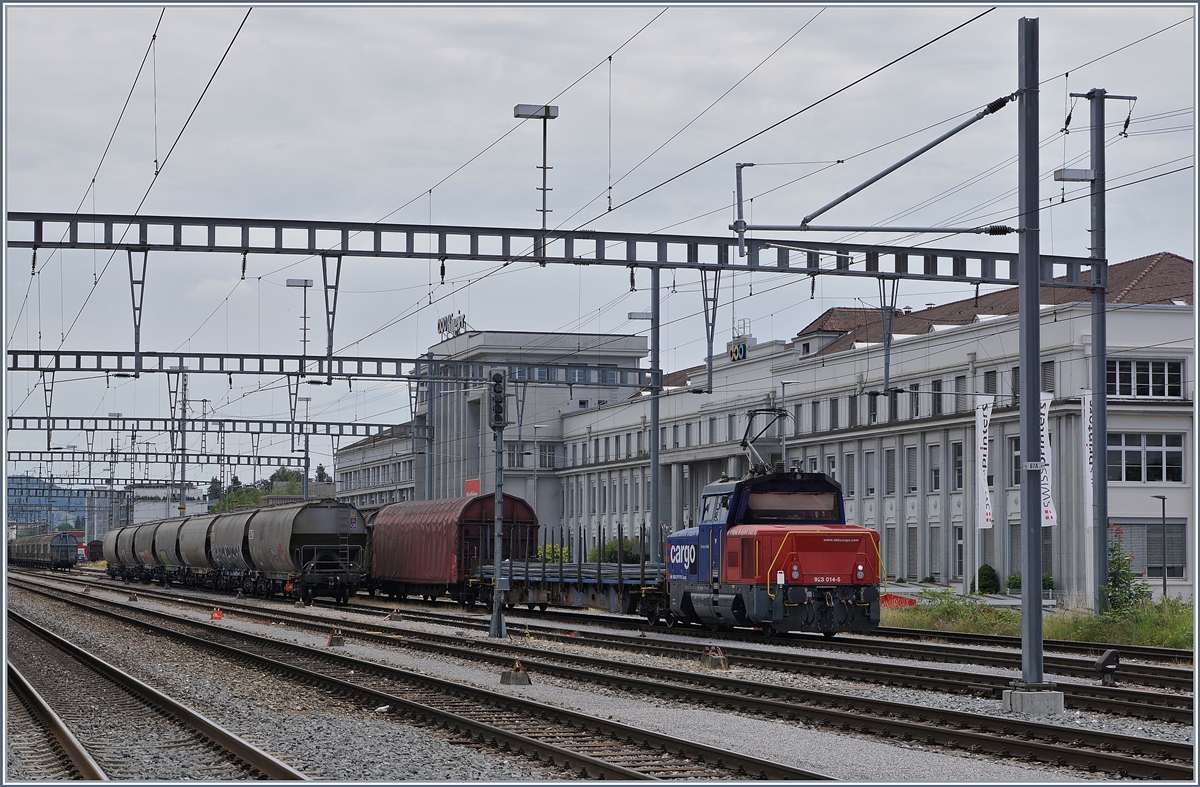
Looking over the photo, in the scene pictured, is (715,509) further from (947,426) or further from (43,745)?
(947,426)

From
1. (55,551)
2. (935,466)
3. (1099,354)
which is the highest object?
(1099,354)

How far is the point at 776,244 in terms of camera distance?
87.6ft

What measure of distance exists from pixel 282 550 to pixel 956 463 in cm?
3003

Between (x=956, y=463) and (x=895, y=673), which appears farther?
(x=956, y=463)

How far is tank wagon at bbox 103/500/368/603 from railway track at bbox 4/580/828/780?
883 inches

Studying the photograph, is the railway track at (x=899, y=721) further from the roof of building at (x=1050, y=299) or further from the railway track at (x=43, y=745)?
the roof of building at (x=1050, y=299)

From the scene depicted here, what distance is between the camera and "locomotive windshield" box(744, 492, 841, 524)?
27750 millimetres

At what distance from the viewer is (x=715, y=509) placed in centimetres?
2881

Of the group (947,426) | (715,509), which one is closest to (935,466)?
(947,426)

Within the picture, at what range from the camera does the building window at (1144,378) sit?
56312 mm

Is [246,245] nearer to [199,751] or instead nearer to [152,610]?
[199,751]

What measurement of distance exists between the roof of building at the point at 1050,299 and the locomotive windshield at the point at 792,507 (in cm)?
2889

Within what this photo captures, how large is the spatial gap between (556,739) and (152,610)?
3148cm

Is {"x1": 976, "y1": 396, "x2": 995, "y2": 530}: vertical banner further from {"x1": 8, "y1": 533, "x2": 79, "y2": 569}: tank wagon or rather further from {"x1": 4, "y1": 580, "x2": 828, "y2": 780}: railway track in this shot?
{"x1": 8, "y1": 533, "x2": 79, "y2": 569}: tank wagon
